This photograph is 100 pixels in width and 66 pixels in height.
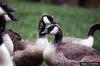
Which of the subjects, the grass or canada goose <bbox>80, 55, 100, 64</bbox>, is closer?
canada goose <bbox>80, 55, 100, 64</bbox>

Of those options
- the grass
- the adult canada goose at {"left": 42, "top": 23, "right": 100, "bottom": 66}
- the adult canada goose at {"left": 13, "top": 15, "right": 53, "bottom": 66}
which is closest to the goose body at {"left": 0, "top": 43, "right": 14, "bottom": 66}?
the adult canada goose at {"left": 42, "top": 23, "right": 100, "bottom": 66}

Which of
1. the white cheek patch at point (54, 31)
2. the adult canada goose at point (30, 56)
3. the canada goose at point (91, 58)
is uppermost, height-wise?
the white cheek patch at point (54, 31)

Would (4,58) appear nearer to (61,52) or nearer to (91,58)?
(61,52)

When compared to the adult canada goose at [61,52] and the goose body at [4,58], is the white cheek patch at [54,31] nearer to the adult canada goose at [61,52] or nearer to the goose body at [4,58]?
the adult canada goose at [61,52]

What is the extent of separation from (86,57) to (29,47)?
129cm

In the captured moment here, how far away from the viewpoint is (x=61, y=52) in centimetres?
1036

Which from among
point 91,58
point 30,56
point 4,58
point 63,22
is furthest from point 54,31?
point 63,22

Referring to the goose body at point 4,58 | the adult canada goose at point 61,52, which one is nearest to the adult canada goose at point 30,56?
the adult canada goose at point 61,52

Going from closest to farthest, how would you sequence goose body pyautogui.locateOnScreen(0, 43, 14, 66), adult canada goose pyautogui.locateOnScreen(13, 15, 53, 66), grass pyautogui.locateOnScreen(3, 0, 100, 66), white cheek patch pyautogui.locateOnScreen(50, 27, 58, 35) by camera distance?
goose body pyautogui.locateOnScreen(0, 43, 14, 66) → white cheek patch pyautogui.locateOnScreen(50, 27, 58, 35) → adult canada goose pyautogui.locateOnScreen(13, 15, 53, 66) → grass pyautogui.locateOnScreen(3, 0, 100, 66)

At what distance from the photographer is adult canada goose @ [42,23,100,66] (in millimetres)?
10188

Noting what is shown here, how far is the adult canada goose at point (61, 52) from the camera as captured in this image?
1019 centimetres

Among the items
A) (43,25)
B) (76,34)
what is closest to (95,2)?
(76,34)

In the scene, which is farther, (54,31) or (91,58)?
(54,31)

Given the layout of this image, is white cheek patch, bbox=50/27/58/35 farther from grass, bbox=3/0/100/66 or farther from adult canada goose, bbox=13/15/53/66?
grass, bbox=3/0/100/66
